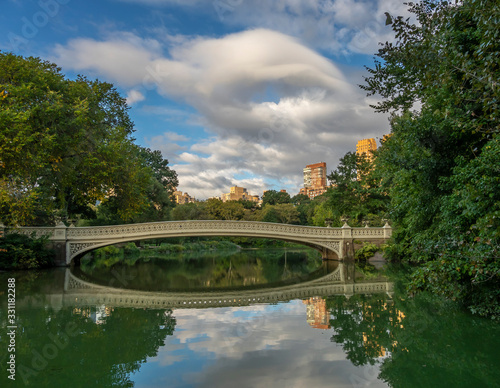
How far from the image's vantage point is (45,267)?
54.1 feet

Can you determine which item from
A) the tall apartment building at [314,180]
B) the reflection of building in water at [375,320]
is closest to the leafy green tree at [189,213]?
the reflection of building in water at [375,320]

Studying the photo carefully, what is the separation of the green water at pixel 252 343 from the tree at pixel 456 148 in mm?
896

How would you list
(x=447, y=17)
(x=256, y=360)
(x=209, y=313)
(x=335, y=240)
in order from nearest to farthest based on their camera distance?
(x=256, y=360) → (x=447, y=17) → (x=209, y=313) → (x=335, y=240)

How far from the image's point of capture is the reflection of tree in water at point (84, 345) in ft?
12.9

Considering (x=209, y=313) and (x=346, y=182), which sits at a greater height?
(x=346, y=182)

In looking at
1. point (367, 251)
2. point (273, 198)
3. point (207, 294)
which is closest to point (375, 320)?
point (207, 294)

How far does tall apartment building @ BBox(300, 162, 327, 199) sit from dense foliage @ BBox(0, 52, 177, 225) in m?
78.7

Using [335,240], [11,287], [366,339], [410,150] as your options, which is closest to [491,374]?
[366,339]

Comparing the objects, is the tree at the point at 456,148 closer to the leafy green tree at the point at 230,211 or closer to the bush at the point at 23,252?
the bush at the point at 23,252

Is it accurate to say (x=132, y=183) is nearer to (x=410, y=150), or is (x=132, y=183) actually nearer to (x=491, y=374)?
(x=410, y=150)

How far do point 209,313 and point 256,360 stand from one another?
3251 millimetres

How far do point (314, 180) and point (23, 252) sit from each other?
9064 cm

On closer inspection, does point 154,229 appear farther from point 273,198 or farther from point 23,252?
point 273,198

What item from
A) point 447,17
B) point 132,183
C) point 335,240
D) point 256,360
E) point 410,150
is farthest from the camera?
point 335,240
